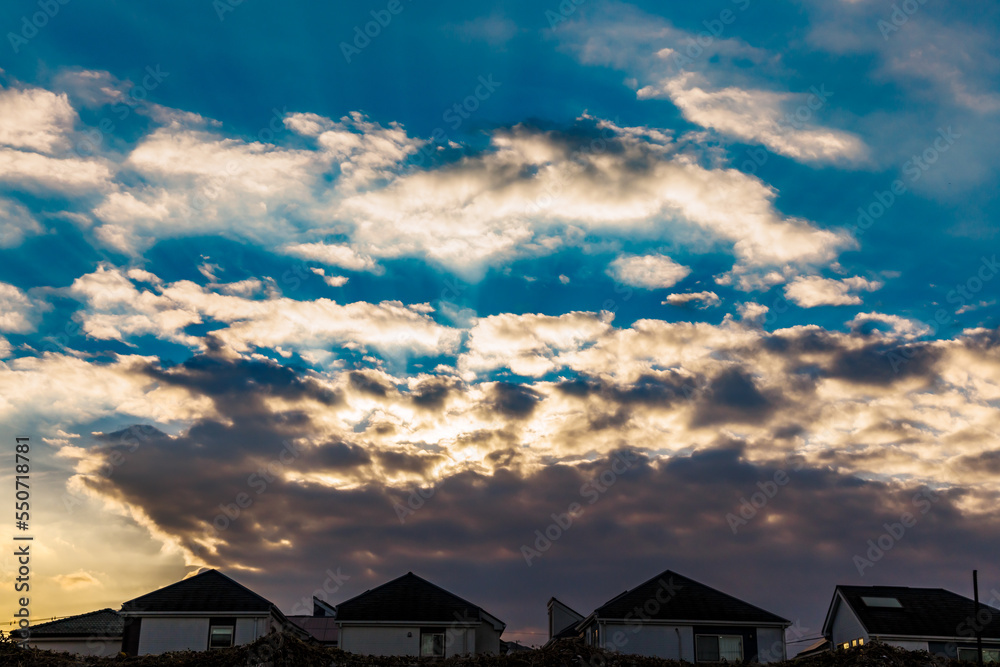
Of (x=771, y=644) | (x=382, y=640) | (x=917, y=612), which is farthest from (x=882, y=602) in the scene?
(x=382, y=640)

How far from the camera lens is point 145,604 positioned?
1667 inches

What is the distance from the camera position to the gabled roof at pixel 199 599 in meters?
42.1

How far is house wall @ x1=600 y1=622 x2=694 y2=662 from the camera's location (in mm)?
40969

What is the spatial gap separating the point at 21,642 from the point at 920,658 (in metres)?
27.6

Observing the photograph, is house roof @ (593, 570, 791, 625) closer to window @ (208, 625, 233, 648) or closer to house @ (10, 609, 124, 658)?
window @ (208, 625, 233, 648)

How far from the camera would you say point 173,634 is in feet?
137

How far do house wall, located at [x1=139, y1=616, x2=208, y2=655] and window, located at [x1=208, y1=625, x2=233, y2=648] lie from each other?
317 mm

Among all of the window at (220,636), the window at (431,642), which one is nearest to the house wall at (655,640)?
the window at (431,642)

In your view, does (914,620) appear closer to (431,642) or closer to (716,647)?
(716,647)

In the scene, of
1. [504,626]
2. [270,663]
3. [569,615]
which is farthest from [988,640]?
[270,663]

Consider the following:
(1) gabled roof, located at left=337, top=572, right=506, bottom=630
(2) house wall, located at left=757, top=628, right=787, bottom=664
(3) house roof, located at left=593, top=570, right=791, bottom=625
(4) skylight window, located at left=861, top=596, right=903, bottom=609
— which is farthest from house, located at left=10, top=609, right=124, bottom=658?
(4) skylight window, located at left=861, top=596, right=903, bottom=609

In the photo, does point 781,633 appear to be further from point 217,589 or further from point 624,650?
point 217,589

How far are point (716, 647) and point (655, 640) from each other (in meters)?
3.36

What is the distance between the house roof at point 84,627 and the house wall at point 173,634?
4.17 metres
